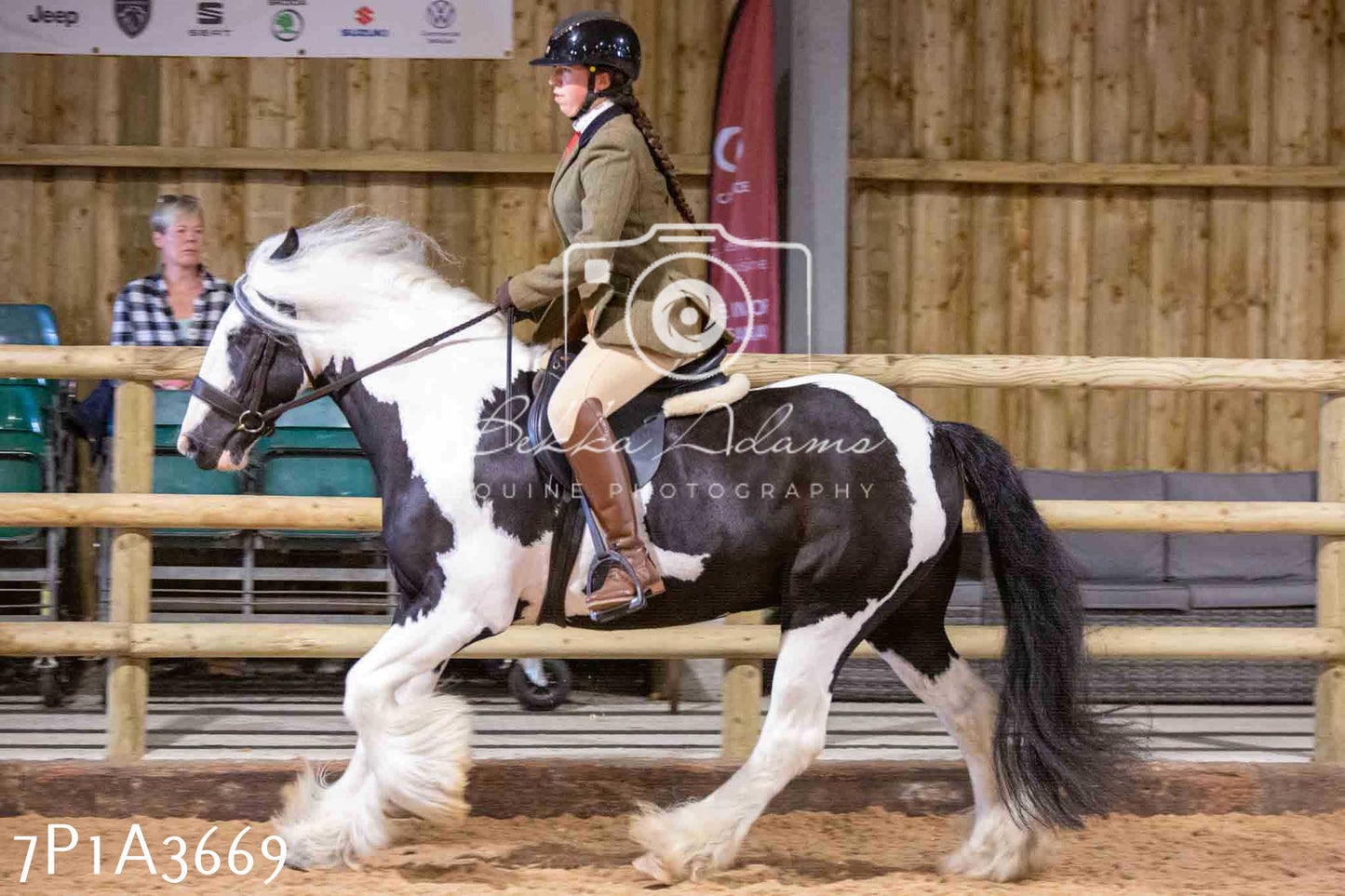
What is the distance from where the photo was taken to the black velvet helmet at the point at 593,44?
3539mm

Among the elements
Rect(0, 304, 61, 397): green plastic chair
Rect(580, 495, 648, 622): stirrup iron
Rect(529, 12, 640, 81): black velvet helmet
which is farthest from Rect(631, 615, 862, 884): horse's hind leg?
Rect(0, 304, 61, 397): green plastic chair

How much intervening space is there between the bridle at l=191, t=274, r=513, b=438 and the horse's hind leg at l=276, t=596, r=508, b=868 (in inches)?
25.5

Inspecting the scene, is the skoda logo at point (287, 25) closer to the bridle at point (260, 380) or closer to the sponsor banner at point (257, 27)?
the sponsor banner at point (257, 27)

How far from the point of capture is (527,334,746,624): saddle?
11.6 ft

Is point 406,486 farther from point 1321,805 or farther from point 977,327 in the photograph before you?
point 977,327

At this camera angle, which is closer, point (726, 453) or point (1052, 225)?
point (726, 453)

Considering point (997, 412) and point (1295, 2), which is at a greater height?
point (1295, 2)

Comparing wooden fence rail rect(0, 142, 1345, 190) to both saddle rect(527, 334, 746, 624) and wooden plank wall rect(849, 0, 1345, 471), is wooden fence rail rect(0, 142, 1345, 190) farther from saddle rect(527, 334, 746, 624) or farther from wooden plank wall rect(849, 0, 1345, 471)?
saddle rect(527, 334, 746, 624)

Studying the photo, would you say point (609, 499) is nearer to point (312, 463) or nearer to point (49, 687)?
point (312, 463)

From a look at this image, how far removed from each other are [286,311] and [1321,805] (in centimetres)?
346

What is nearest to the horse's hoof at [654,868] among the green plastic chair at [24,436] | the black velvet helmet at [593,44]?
the black velvet helmet at [593,44]

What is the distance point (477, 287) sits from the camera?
8.20 meters

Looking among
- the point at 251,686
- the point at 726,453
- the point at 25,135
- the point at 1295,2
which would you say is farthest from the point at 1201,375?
the point at 25,135

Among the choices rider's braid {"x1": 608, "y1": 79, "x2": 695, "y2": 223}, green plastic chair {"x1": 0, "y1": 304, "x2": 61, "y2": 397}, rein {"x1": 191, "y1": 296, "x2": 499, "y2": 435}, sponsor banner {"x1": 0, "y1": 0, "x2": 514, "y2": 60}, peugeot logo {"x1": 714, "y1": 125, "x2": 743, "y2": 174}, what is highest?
sponsor banner {"x1": 0, "y1": 0, "x2": 514, "y2": 60}
